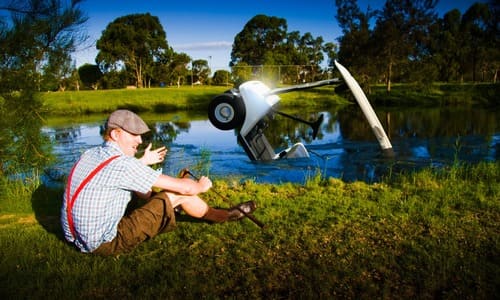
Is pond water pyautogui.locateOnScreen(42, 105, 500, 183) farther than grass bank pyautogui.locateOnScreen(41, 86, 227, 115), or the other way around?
grass bank pyautogui.locateOnScreen(41, 86, 227, 115)

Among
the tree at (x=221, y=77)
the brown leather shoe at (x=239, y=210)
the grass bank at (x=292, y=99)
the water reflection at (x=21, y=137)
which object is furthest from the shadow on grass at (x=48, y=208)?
the tree at (x=221, y=77)

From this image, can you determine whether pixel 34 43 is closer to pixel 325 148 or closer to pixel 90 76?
pixel 325 148

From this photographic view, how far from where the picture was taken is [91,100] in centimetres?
3644

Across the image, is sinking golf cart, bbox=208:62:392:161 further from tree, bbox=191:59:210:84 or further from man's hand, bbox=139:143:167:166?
tree, bbox=191:59:210:84

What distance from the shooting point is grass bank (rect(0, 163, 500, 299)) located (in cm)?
326

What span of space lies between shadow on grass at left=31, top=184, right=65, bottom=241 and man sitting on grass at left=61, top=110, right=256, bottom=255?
1072 millimetres

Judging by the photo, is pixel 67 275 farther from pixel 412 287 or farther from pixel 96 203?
pixel 412 287

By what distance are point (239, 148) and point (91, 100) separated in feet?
89.6

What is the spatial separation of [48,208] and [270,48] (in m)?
86.8

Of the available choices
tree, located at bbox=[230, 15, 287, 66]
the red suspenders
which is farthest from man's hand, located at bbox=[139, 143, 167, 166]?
tree, located at bbox=[230, 15, 287, 66]

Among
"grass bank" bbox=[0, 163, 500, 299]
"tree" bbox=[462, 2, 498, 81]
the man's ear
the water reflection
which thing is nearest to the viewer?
"grass bank" bbox=[0, 163, 500, 299]

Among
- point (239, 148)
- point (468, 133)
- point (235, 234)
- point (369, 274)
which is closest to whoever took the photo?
point (369, 274)

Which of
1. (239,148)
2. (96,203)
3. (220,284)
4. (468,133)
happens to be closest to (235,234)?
(220,284)

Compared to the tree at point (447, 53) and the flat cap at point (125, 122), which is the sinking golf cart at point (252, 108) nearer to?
the flat cap at point (125, 122)
